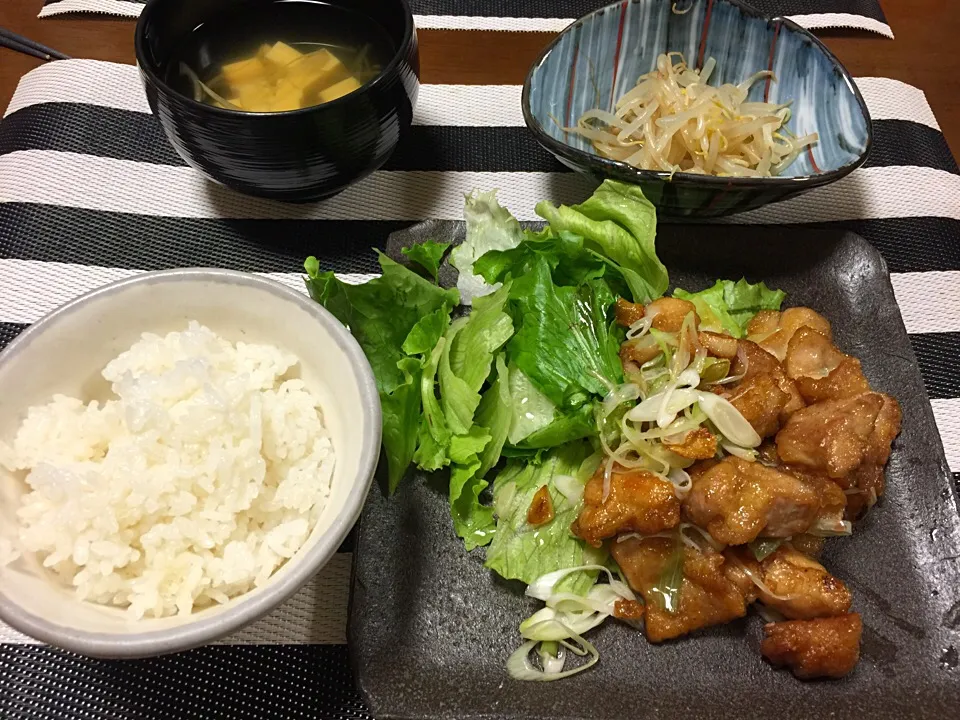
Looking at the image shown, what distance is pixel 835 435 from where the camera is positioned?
6.12 feet

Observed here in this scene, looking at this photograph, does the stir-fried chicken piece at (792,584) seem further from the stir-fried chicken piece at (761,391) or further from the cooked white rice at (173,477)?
the cooked white rice at (173,477)

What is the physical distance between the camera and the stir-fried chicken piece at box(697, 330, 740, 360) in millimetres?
2045

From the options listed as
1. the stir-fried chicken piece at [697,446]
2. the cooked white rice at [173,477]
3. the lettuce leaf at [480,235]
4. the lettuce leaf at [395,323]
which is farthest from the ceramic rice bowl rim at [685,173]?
the cooked white rice at [173,477]

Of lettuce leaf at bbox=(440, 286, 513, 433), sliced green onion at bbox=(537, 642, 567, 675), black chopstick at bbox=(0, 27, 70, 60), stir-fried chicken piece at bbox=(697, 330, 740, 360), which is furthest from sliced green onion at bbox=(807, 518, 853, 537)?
black chopstick at bbox=(0, 27, 70, 60)

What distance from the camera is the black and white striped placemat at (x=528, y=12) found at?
3377 millimetres

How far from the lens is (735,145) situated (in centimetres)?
273

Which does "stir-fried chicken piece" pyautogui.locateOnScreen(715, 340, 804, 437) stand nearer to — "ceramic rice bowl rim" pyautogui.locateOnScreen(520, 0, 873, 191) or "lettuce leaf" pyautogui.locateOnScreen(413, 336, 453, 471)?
"ceramic rice bowl rim" pyautogui.locateOnScreen(520, 0, 873, 191)

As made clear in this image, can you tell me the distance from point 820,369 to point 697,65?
165 centimetres

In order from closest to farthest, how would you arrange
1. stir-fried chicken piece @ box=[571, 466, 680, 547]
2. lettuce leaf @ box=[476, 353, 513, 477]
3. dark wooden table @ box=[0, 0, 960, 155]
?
1. stir-fried chicken piece @ box=[571, 466, 680, 547]
2. lettuce leaf @ box=[476, 353, 513, 477]
3. dark wooden table @ box=[0, 0, 960, 155]

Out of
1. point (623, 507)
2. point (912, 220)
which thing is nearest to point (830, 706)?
point (623, 507)

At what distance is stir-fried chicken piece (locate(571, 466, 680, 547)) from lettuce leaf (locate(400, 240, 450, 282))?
3.11 feet

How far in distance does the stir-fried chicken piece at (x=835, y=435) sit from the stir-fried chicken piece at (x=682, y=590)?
39 cm

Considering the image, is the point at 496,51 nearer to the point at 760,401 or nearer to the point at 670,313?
the point at 670,313

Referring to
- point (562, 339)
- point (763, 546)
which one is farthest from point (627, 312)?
point (763, 546)
